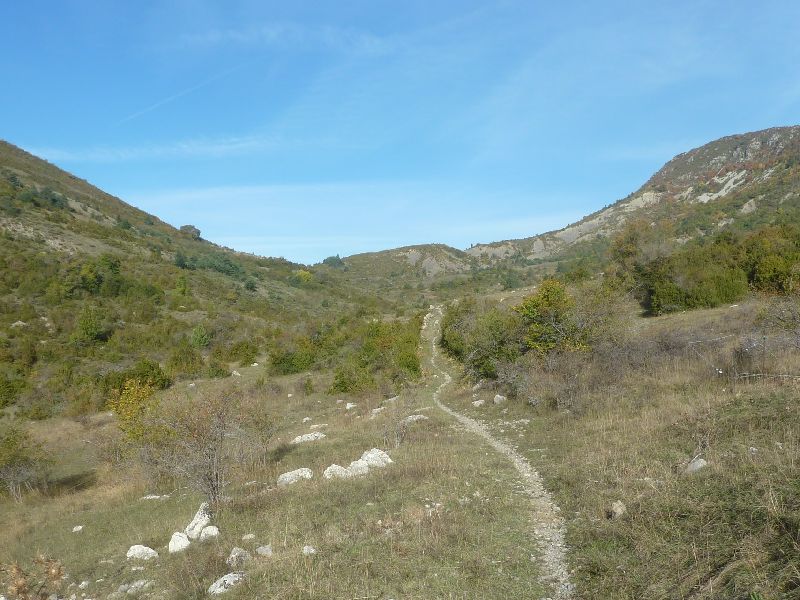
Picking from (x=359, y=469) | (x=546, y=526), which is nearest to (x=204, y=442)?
(x=359, y=469)

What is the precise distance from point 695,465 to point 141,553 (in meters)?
9.27

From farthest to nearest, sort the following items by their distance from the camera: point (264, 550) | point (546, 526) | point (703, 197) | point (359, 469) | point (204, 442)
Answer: point (703, 197) < point (359, 469) < point (204, 442) < point (546, 526) < point (264, 550)

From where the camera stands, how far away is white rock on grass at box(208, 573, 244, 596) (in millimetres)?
5852

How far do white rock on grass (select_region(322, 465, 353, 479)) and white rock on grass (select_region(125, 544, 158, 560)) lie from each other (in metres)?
3.78

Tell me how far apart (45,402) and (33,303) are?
14.3 metres

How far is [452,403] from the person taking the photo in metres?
22.0

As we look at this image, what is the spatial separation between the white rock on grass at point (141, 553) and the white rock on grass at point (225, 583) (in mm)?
2514

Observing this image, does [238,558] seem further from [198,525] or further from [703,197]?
[703,197]

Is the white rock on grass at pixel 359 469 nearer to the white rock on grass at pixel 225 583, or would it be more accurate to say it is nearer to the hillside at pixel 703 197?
the white rock on grass at pixel 225 583

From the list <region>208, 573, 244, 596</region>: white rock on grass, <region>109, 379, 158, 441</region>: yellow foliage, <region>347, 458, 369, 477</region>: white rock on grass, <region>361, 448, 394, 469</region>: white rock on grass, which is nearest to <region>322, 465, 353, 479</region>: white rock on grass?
<region>347, 458, 369, 477</region>: white rock on grass

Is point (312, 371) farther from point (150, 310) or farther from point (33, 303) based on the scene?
point (33, 303)

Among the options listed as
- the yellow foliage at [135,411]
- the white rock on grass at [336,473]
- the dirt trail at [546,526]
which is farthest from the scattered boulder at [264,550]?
the yellow foliage at [135,411]

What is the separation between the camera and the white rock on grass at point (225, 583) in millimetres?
5852

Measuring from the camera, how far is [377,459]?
11672 millimetres
